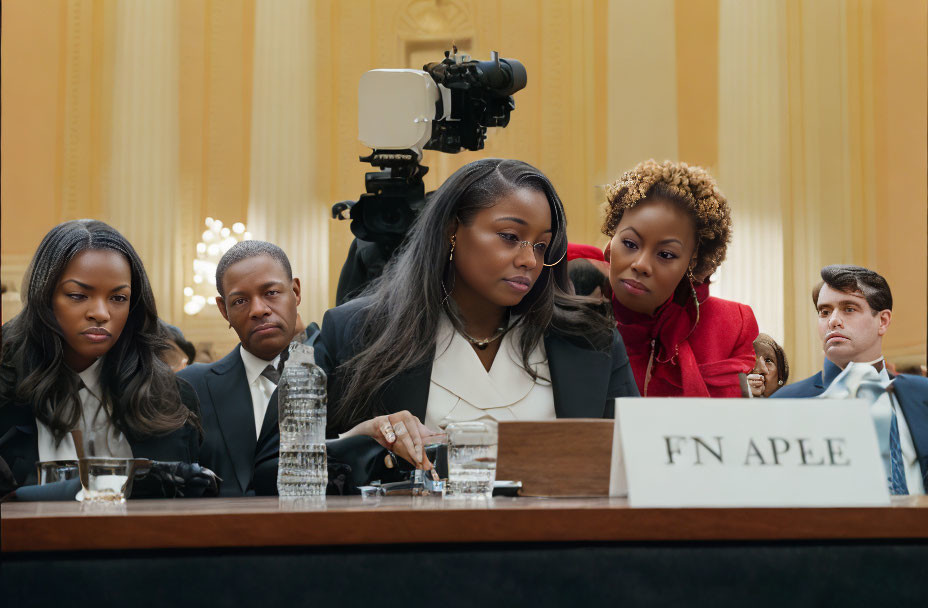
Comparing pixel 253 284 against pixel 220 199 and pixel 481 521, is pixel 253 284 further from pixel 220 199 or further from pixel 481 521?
pixel 220 199

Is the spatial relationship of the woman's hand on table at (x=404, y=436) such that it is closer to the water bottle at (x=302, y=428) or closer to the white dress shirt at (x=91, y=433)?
the water bottle at (x=302, y=428)

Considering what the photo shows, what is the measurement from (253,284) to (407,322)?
2.52 feet

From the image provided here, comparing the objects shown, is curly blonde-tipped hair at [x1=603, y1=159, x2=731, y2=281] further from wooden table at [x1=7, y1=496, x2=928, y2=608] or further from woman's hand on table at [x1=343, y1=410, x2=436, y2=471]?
wooden table at [x1=7, y1=496, x2=928, y2=608]

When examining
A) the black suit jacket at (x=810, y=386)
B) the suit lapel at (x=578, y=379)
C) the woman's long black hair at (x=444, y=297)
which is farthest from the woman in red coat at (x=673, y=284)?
the suit lapel at (x=578, y=379)

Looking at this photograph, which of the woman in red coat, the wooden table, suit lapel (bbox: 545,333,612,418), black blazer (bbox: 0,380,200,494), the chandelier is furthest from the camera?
the chandelier

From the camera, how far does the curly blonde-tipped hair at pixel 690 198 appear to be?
9.06ft

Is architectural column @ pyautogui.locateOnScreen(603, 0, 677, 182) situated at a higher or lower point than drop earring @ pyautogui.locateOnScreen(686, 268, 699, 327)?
higher

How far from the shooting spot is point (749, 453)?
1170mm

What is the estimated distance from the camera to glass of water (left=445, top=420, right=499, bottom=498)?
1439mm

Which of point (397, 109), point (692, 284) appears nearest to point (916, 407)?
point (692, 284)

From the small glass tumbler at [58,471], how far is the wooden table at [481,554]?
0.53 meters

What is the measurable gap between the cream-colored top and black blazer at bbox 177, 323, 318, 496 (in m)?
0.37

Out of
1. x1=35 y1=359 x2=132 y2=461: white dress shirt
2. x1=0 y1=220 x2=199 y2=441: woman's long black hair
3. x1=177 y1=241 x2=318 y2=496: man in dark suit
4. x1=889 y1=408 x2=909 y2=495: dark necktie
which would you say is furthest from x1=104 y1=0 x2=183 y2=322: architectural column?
x1=889 y1=408 x2=909 y2=495: dark necktie

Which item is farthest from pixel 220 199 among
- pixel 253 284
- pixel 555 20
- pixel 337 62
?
pixel 253 284
